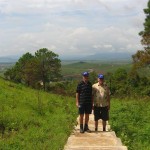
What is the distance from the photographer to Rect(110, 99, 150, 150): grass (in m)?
12.0

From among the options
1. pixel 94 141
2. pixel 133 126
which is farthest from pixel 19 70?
pixel 94 141

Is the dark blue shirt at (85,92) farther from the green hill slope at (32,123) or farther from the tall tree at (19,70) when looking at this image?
the tall tree at (19,70)

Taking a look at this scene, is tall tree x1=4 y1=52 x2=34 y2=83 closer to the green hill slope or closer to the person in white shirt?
the green hill slope

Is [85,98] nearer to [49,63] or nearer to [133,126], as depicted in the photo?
[133,126]

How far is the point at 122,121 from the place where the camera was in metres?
16.4

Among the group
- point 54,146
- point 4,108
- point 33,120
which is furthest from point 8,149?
point 4,108

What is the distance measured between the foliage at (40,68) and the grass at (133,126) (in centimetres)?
6527

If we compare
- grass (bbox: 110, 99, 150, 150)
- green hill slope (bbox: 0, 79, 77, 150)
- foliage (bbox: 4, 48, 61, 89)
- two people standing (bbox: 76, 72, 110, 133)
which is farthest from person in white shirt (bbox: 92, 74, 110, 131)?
foliage (bbox: 4, 48, 61, 89)

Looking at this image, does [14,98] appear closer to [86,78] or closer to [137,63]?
[86,78]

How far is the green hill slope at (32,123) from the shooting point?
12.1 metres

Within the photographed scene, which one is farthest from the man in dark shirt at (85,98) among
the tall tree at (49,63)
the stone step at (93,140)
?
the tall tree at (49,63)

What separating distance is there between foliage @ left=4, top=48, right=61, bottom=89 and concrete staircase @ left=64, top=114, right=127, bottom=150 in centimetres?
7172

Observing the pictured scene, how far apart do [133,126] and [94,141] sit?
3.67 m

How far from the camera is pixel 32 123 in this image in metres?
16.3
